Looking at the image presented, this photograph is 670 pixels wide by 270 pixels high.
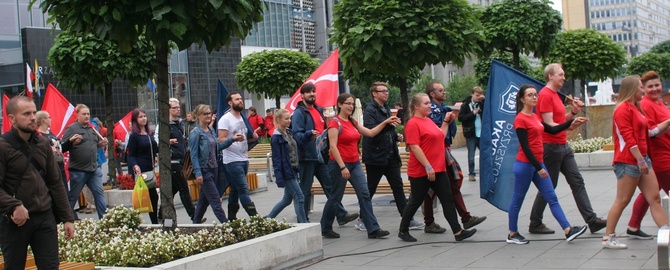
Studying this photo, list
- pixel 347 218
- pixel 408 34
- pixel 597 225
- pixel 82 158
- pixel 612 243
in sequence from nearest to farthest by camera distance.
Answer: pixel 612 243, pixel 597 225, pixel 347 218, pixel 82 158, pixel 408 34

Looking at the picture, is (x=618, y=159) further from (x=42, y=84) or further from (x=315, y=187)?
(x=42, y=84)

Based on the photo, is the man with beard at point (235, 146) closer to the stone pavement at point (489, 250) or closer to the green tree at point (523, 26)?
the stone pavement at point (489, 250)

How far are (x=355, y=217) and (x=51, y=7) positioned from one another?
5.02 metres

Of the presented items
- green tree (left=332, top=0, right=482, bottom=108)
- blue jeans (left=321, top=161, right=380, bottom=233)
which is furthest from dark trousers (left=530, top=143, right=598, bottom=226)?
green tree (left=332, top=0, right=482, bottom=108)

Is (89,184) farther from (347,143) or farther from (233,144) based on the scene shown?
(347,143)

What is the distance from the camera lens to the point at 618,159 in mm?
8336

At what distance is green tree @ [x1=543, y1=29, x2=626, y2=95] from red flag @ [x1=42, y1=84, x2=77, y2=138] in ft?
50.1

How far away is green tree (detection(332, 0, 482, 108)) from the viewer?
12773mm

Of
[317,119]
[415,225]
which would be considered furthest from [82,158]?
[415,225]

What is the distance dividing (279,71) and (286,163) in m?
18.5

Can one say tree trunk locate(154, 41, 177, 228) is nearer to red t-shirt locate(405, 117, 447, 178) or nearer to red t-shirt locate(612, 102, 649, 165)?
red t-shirt locate(405, 117, 447, 178)

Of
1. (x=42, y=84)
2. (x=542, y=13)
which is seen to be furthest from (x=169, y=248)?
(x=42, y=84)

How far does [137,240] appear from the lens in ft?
26.5

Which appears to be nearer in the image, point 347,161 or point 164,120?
point 164,120
